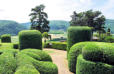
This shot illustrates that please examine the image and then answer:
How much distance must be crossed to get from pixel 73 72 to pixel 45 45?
598 inches

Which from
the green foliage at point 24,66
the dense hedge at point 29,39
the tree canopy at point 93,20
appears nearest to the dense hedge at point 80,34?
the dense hedge at point 29,39

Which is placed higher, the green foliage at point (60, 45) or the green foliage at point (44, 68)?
the green foliage at point (44, 68)

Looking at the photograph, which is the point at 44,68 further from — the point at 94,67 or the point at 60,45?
the point at 60,45

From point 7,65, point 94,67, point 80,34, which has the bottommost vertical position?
point 94,67

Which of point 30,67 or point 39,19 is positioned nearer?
point 30,67

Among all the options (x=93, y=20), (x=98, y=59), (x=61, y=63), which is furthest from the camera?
(x=93, y=20)

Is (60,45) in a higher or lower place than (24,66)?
lower

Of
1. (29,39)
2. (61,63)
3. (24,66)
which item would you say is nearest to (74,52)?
(61,63)

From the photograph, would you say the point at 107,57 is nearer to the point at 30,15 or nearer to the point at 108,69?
the point at 108,69

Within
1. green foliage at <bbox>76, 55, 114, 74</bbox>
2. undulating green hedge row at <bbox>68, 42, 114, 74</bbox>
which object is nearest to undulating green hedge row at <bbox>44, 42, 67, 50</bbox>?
green foliage at <bbox>76, 55, 114, 74</bbox>

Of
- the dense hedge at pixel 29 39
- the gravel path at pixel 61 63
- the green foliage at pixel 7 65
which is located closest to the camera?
the green foliage at pixel 7 65

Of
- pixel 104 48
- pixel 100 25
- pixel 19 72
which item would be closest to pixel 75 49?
pixel 104 48

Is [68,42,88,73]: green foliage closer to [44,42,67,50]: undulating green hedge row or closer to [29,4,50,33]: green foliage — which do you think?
[44,42,67,50]: undulating green hedge row

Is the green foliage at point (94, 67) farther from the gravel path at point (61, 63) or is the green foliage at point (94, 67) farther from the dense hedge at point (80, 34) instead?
the dense hedge at point (80, 34)
